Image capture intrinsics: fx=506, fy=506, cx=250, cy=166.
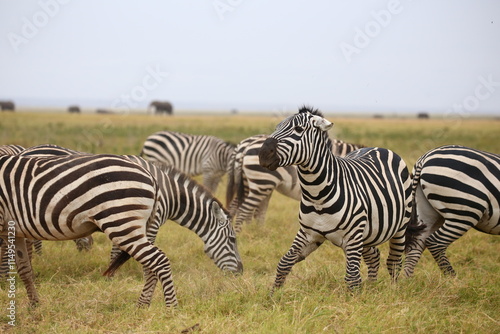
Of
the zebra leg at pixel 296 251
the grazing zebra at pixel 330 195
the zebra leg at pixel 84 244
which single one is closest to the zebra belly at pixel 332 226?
the grazing zebra at pixel 330 195

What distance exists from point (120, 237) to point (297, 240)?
175 cm

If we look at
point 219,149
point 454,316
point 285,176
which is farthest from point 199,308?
point 219,149

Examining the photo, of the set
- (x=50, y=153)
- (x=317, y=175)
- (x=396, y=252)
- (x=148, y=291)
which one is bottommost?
(x=148, y=291)

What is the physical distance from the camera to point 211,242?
6.46 meters

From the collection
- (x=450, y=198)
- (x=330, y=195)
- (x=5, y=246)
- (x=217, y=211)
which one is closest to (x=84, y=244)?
(x=5, y=246)

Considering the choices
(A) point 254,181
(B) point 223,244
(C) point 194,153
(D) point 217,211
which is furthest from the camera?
(C) point 194,153

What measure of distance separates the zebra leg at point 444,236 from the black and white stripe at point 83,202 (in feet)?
10.6

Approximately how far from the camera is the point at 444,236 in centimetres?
610

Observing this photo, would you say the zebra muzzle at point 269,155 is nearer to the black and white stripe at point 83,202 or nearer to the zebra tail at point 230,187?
the black and white stripe at point 83,202

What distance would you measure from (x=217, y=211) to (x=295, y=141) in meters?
2.04

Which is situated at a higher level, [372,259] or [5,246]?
[372,259]

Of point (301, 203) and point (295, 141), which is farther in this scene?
point (301, 203)

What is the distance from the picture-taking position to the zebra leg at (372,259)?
5.92m

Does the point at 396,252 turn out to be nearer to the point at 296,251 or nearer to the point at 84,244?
the point at 296,251
